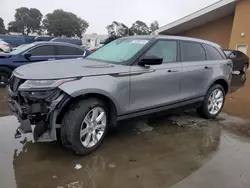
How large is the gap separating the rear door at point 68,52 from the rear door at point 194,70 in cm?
500

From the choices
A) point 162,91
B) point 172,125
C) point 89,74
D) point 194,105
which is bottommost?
point 172,125

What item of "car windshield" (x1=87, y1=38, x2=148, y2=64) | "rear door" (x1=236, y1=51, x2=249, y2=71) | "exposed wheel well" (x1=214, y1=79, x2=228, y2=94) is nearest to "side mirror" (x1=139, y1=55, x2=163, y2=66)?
"car windshield" (x1=87, y1=38, x2=148, y2=64)

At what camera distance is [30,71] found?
3.26 meters

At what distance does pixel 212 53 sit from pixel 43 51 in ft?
18.1

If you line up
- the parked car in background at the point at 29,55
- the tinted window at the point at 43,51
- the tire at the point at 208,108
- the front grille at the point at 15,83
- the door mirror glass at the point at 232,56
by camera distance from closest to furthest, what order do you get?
the front grille at the point at 15,83, the tire at the point at 208,108, the parked car in background at the point at 29,55, the tinted window at the point at 43,51, the door mirror glass at the point at 232,56

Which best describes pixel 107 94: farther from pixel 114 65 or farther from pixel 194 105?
pixel 194 105

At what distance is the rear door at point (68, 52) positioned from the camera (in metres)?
8.17

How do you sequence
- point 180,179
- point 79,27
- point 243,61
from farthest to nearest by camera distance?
point 79,27, point 243,61, point 180,179

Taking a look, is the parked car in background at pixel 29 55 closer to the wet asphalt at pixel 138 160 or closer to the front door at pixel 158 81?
the wet asphalt at pixel 138 160

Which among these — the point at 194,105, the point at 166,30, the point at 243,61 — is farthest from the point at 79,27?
the point at 194,105

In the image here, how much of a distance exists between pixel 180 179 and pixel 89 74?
6.02ft

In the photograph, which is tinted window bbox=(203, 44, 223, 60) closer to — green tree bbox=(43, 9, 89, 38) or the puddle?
the puddle

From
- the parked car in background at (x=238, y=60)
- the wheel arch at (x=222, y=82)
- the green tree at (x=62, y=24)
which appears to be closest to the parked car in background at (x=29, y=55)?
the wheel arch at (x=222, y=82)

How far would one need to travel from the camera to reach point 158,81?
3.93 metres
